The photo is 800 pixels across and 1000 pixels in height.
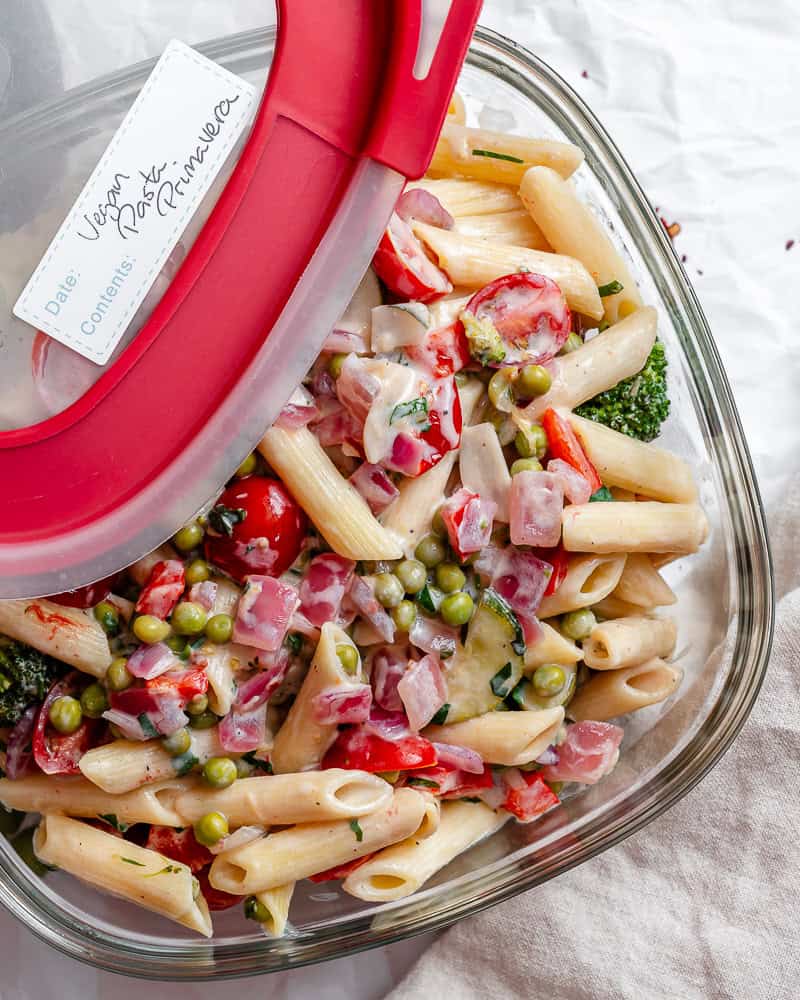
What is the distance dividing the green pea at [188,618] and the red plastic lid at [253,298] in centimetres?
18

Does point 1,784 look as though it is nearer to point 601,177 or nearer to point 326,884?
point 326,884

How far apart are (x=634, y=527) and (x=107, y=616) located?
1.02 metres

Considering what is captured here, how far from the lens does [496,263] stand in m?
2.11

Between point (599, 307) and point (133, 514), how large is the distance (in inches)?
40.0

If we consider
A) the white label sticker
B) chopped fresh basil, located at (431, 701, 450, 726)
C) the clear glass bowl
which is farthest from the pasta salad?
the white label sticker

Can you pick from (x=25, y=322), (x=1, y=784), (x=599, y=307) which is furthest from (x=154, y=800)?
(x=599, y=307)

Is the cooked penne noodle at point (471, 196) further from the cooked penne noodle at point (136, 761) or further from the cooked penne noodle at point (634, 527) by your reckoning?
the cooked penne noodle at point (136, 761)

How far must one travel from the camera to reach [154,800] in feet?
6.71

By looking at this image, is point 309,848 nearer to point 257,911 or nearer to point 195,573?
point 257,911

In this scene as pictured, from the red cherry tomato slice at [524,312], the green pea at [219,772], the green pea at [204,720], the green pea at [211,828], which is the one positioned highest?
the red cherry tomato slice at [524,312]

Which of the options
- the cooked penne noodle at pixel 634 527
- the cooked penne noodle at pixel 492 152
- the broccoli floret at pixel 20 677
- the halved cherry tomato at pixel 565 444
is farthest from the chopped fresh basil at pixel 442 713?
the cooked penne noodle at pixel 492 152

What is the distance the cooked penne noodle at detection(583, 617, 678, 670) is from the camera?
2.17 meters

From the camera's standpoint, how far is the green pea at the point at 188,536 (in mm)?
2027

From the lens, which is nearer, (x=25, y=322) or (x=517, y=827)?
(x=25, y=322)
